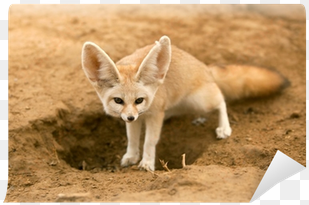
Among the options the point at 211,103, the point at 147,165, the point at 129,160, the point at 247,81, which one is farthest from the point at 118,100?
the point at 247,81

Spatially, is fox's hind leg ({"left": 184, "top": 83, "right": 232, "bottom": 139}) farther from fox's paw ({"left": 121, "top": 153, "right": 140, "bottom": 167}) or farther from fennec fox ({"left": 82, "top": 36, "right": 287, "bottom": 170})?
fox's paw ({"left": 121, "top": 153, "right": 140, "bottom": 167})

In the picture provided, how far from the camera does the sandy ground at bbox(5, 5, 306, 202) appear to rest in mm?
3373

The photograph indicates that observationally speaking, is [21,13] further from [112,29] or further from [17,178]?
[17,178]

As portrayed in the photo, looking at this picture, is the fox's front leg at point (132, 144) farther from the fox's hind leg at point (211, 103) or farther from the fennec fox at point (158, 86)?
the fox's hind leg at point (211, 103)

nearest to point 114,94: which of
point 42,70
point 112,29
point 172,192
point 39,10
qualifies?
point 172,192

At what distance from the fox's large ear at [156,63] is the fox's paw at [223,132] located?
3.76 feet

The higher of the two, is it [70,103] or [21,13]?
[21,13]

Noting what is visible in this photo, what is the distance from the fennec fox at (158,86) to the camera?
3562 mm

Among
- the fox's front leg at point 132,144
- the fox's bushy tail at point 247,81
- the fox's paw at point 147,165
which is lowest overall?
the fox's paw at point 147,165

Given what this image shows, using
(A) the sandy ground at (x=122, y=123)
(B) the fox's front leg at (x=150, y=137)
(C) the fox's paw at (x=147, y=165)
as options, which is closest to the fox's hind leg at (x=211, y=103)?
(A) the sandy ground at (x=122, y=123)

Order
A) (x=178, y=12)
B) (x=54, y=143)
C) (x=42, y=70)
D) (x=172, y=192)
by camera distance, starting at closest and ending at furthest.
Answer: (x=172, y=192), (x=54, y=143), (x=42, y=70), (x=178, y=12)

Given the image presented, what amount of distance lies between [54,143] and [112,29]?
213 cm

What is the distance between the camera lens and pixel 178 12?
21.0 feet

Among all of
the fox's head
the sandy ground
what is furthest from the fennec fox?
the sandy ground
